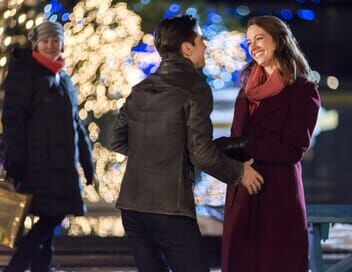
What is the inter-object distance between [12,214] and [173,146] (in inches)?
69.8

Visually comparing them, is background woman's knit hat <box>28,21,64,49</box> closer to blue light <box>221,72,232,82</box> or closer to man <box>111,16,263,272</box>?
man <box>111,16,263,272</box>

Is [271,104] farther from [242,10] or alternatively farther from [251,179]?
[242,10]

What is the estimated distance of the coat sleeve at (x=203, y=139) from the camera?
12.5 ft

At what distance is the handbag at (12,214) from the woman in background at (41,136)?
7.6 inches

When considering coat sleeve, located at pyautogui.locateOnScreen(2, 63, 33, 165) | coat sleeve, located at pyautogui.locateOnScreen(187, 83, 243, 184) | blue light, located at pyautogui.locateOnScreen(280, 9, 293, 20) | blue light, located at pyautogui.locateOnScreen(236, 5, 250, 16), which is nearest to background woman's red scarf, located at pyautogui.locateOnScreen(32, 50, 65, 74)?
coat sleeve, located at pyautogui.locateOnScreen(2, 63, 33, 165)

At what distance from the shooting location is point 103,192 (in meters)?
8.80

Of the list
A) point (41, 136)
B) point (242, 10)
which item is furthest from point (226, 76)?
point (41, 136)

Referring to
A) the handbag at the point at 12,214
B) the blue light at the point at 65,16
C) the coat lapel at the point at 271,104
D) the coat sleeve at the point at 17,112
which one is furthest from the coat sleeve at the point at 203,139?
the blue light at the point at 65,16

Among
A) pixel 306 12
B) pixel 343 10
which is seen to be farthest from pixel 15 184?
pixel 343 10

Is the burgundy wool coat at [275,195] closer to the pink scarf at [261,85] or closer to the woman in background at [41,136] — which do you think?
the pink scarf at [261,85]

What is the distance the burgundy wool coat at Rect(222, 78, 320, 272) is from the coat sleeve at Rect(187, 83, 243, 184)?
0.31m

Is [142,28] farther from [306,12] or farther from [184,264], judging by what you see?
[184,264]

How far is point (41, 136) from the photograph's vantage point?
18.2 ft

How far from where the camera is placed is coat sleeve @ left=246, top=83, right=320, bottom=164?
4.11 meters
